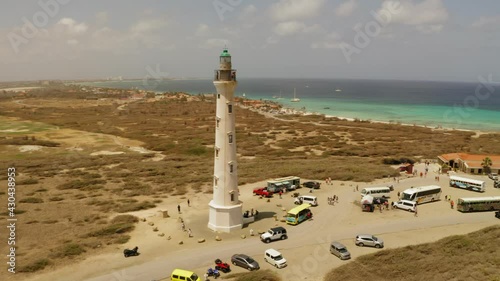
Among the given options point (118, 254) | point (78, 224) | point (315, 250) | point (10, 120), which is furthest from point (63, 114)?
point (315, 250)

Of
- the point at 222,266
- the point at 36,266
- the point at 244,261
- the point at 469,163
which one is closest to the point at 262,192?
the point at 244,261

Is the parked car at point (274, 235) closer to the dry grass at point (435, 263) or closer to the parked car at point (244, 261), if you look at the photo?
the parked car at point (244, 261)

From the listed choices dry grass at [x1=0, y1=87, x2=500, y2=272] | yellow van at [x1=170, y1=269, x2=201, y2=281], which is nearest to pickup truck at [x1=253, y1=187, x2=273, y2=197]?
dry grass at [x1=0, y1=87, x2=500, y2=272]

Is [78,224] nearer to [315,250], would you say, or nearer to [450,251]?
[315,250]

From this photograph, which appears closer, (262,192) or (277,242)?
(277,242)

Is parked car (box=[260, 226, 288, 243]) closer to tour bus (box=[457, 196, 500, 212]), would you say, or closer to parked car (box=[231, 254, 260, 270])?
parked car (box=[231, 254, 260, 270])

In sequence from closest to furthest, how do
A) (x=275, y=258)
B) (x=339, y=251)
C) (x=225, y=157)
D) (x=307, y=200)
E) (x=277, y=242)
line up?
1. (x=275, y=258)
2. (x=339, y=251)
3. (x=277, y=242)
4. (x=225, y=157)
5. (x=307, y=200)

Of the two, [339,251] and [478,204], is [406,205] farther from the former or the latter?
[339,251]
